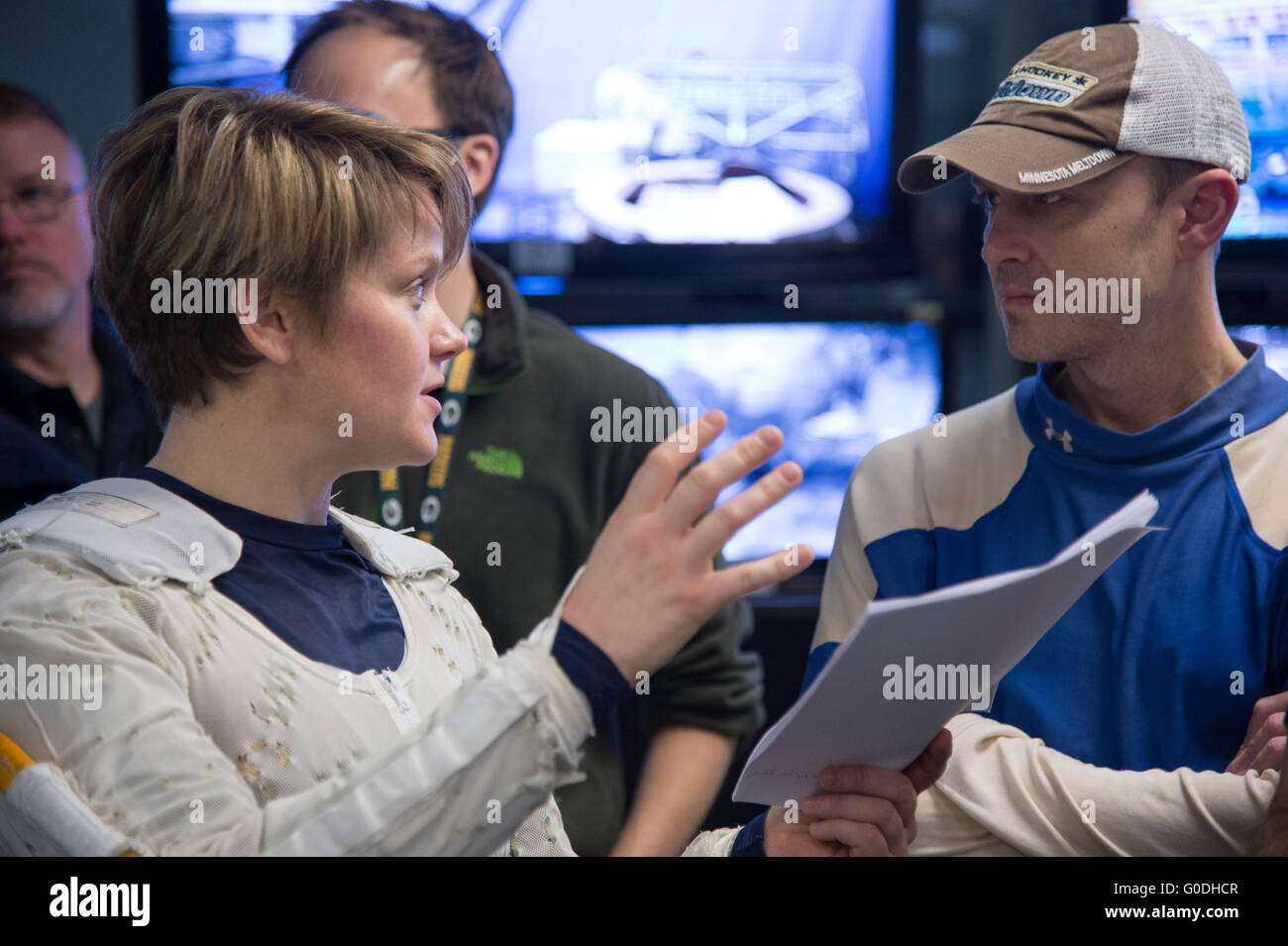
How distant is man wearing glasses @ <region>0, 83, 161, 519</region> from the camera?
218cm

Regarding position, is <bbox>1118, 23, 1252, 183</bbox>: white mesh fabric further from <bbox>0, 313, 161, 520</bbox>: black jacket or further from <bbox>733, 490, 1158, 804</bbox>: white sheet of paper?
<bbox>0, 313, 161, 520</bbox>: black jacket

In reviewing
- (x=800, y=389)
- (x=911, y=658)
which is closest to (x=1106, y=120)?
(x=911, y=658)

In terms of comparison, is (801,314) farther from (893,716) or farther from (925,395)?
(893,716)

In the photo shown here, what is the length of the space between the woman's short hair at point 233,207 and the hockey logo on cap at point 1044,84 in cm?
73

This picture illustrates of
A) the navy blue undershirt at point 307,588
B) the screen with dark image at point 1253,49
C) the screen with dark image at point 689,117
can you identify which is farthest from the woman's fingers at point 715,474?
the screen with dark image at point 1253,49

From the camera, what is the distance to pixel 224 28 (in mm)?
2824

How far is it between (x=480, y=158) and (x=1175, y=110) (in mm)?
1026

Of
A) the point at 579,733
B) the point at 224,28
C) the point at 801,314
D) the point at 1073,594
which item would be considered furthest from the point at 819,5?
the point at 579,733

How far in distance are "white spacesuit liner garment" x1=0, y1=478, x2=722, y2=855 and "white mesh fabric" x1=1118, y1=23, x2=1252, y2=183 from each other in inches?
37.0

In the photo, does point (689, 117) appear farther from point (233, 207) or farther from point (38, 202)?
point (233, 207)

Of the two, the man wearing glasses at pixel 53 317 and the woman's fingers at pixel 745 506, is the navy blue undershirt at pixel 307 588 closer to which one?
the woman's fingers at pixel 745 506

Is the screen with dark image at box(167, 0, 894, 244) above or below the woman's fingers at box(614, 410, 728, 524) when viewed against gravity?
above

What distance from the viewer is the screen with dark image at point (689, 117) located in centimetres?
290

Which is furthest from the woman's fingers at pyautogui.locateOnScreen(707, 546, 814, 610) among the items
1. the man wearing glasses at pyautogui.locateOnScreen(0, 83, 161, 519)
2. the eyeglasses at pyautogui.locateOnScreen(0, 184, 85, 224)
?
A: the eyeglasses at pyautogui.locateOnScreen(0, 184, 85, 224)
